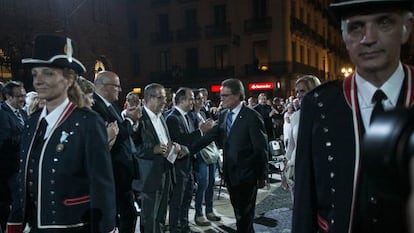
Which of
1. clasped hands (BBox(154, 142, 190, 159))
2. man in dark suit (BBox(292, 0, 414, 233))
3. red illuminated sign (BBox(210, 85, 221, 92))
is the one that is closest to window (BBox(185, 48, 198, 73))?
red illuminated sign (BBox(210, 85, 221, 92))

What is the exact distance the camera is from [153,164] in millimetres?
5703

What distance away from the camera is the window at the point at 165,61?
3969 centimetres

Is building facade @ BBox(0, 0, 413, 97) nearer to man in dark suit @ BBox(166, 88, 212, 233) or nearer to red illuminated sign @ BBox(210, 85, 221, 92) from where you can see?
red illuminated sign @ BBox(210, 85, 221, 92)

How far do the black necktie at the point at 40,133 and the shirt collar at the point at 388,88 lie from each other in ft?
7.45

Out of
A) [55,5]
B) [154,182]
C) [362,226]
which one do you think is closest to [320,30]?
[55,5]

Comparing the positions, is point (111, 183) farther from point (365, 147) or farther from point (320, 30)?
point (320, 30)

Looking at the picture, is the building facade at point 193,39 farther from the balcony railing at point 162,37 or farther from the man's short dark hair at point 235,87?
the man's short dark hair at point 235,87

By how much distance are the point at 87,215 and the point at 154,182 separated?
264 centimetres

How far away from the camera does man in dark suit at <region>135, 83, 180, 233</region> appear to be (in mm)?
5602

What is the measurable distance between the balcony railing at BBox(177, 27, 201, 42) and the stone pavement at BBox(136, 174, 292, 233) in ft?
95.2

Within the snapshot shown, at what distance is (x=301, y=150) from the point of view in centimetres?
213

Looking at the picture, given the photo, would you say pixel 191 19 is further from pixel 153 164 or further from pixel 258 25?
pixel 153 164

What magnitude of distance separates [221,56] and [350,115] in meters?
35.3

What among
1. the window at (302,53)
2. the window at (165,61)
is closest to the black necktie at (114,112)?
the window at (302,53)
